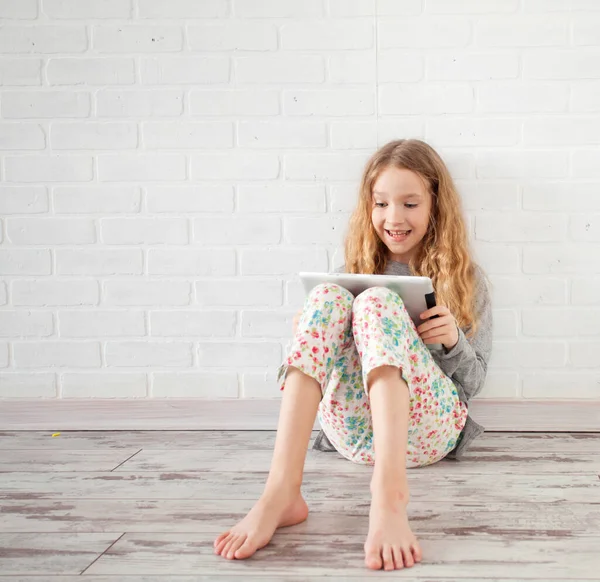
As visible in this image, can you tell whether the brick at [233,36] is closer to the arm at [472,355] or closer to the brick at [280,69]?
the brick at [280,69]

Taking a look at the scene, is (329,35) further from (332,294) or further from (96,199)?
(332,294)

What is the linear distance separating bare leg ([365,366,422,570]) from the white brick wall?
2.80 ft

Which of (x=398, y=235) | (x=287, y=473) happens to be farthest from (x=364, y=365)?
(x=398, y=235)

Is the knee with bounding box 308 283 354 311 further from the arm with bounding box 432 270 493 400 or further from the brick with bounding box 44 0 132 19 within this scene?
the brick with bounding box 44 0 132 19

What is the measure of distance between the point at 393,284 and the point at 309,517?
1.68 ft

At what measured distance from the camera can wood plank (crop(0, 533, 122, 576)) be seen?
1171 millimetres

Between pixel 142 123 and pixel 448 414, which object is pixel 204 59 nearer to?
pixel 142 123

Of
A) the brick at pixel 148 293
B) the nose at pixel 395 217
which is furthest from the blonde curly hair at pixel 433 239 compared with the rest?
the brick at pixel 148 293

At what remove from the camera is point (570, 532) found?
1.30m

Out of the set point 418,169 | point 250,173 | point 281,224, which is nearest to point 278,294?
point 281,224

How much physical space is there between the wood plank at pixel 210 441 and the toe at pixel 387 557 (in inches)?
32.9

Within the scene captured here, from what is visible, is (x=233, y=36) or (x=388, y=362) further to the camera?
(x=233, y=36)

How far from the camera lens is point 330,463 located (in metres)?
1.83

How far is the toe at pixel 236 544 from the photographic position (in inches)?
47.2
